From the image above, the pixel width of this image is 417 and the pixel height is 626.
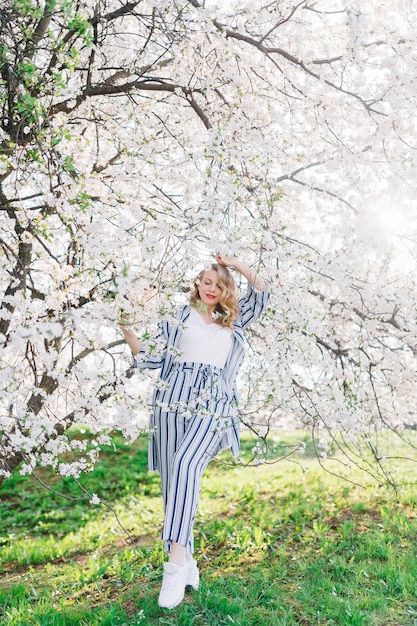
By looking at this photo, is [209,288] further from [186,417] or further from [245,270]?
[186,417]

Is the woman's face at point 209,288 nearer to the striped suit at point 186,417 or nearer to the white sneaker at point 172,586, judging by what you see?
the striped suit at point 186,417

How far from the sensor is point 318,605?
3795 mm

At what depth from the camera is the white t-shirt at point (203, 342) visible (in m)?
3.82

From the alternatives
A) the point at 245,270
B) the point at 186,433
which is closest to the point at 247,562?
the point at 186,433

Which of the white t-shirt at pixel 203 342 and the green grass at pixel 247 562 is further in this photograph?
the white t-shirt at pixel 203 342

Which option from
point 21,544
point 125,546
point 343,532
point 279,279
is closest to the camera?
point 279,279

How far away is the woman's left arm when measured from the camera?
145 inches

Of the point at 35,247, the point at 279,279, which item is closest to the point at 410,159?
the point at 279,279

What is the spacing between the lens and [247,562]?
4605 millimetres

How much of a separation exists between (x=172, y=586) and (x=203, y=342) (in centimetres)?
131

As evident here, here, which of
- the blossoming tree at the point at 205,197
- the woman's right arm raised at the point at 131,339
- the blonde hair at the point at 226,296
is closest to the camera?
the blossoming tree at the point at 205,197

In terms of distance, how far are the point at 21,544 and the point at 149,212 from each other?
13.6 feet

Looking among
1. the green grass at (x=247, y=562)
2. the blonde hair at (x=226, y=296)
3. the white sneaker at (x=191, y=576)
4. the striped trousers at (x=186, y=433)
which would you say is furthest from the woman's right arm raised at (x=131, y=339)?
the white sneaker at (x=191, y=576)

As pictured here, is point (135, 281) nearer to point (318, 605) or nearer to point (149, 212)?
point (149, 212)
